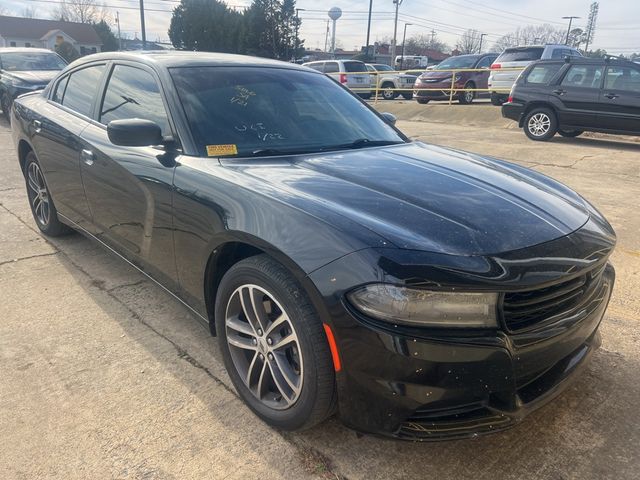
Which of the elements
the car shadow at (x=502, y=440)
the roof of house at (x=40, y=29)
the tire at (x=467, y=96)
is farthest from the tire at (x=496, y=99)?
the roof of house at (x=40, y=29)

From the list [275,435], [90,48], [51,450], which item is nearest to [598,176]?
[275,435]

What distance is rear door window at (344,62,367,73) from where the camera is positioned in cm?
2033

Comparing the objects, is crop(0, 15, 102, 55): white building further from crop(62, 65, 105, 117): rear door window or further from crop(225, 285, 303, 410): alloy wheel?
crop(225, 285, 303, 410): alloy wheel

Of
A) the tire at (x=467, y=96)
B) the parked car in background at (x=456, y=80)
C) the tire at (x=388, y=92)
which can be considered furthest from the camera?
the tire at (x=388, y=92)

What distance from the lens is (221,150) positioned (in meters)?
2.61

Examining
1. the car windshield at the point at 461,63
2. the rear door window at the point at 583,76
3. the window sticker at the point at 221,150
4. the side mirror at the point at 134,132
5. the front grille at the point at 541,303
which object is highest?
the car windshield at the point at 461,63

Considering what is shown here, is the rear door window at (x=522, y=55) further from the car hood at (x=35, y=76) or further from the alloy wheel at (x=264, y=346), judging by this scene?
the alloy wheel at (x=264, y=346)

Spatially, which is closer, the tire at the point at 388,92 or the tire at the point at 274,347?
the tire at the point at 274,347

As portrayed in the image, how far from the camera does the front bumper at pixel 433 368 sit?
5.66 ft

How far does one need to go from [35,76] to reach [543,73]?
1093cm

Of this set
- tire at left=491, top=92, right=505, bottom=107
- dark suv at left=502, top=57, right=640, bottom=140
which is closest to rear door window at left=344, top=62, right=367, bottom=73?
tire at left=491, top=92, right=505, bottom=107

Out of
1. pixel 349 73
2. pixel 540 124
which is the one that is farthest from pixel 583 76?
pixel 349 73

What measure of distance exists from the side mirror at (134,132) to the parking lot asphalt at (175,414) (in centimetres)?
113

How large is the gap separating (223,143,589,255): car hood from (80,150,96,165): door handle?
1.29 m
